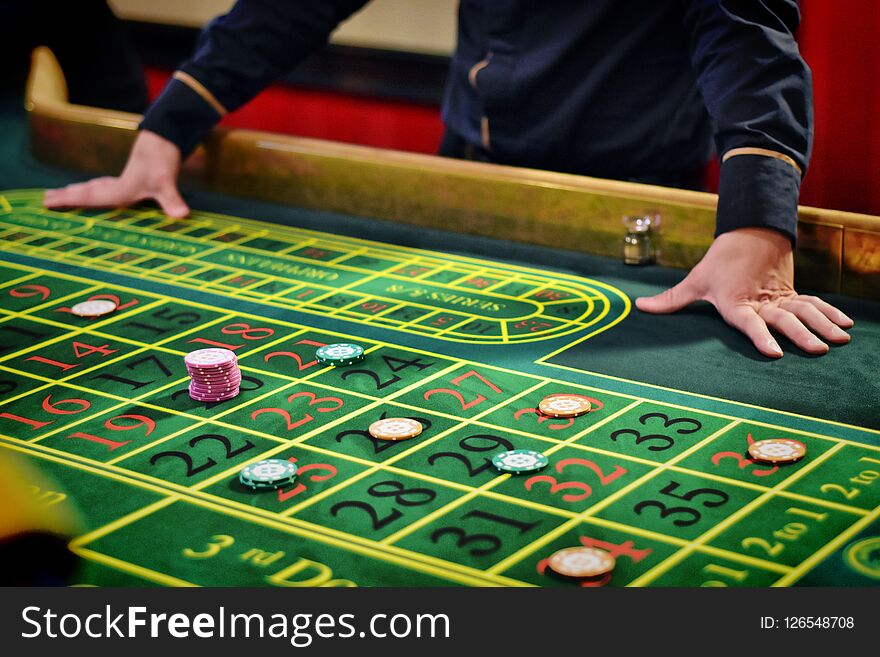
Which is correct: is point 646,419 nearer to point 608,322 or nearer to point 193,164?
point 608,322

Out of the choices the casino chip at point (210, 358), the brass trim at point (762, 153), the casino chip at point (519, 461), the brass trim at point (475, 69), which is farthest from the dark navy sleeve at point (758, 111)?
the casino chip at point (210, 358)

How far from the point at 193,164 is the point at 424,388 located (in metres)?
1.63

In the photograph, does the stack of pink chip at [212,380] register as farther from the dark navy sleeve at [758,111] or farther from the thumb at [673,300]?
the dark navy sleeve at [758,111]

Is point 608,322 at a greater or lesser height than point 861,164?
lesser

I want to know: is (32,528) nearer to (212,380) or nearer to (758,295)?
(212,380)

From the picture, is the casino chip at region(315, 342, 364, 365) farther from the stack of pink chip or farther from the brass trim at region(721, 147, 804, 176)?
the brass trim at region(721, 147, 804, 176)

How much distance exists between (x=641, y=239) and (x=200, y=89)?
53.1 inches

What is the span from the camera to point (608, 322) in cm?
240

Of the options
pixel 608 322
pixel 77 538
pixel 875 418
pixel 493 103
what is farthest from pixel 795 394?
pixel 493 103

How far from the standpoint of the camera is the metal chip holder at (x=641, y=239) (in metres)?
2.72

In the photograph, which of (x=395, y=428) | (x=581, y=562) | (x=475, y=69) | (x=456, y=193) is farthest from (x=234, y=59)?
(x=581, y=562)

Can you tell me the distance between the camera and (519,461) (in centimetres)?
176

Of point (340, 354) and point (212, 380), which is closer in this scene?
point (212, 380)

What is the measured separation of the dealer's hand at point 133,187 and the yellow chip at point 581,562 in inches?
78.2
